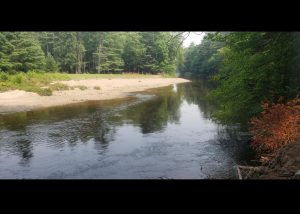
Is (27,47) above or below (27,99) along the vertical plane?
above

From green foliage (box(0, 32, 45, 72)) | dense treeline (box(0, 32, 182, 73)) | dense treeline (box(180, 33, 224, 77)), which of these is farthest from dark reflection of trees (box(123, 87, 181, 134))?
dense treeline (box(180, 33, 224, 77))

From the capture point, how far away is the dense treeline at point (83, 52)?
5153cm

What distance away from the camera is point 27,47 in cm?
5184

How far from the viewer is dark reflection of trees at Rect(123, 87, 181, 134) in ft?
76.8

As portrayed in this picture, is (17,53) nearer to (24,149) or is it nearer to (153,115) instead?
(153,115)

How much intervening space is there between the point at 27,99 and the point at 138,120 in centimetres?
1359

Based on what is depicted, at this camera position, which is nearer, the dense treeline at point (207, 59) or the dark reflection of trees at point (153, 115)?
the dark reflection of trees at point (153, 115)

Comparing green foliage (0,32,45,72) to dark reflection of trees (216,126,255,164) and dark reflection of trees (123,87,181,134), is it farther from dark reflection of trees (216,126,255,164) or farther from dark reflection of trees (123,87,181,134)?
dark reflection of trees (216,126,255,164)

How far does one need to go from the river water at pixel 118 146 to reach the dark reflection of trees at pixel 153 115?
0.07 m

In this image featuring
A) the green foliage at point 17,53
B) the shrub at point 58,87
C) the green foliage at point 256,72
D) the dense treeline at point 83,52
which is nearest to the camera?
the green foliage at point 256,72

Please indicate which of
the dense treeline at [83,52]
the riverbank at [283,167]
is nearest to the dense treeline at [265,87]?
the riverbank at [283,167]

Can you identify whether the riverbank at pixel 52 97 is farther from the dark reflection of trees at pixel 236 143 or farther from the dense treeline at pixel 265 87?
the dense treeline at pixel 265 87
